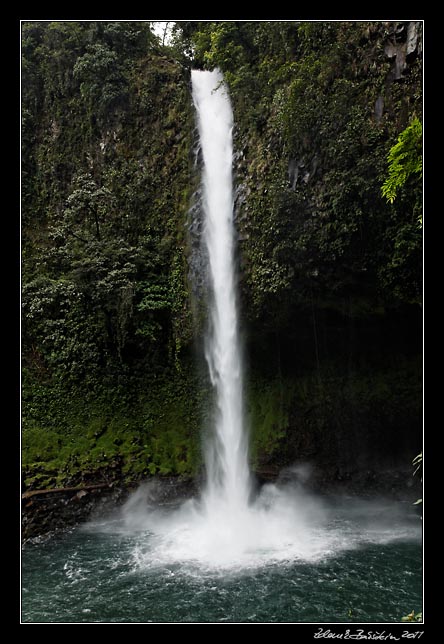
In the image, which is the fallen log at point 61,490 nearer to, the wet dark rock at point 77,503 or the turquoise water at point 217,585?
the wet dark rock at point 77,503

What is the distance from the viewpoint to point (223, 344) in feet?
38.7

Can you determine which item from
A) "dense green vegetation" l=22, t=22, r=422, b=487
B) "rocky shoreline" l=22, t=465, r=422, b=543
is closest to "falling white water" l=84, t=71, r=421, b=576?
"rocky shoreline" l=22, t=465, r=422, b=543

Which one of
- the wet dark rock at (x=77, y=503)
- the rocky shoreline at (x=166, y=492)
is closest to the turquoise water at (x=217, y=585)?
the wet dark rock at (x=77, y=503)

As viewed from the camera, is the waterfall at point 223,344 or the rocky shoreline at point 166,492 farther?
the waterfall at point 223,344

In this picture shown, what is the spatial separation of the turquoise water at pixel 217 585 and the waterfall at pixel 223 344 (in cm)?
260

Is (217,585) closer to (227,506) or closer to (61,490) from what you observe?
(227,506)

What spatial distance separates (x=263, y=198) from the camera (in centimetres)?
1125

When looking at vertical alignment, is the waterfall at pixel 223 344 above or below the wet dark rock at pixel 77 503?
above

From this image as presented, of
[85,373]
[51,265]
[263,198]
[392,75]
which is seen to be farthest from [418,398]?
[51,265]

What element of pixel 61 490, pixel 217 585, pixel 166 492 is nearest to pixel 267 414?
pixel 166 492

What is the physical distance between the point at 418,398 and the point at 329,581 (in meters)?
5.61

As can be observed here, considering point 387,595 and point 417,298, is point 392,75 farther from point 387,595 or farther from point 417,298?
Answer: point 387,595

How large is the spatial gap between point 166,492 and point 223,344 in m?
3.69

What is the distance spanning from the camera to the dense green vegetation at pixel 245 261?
32.6 feet
